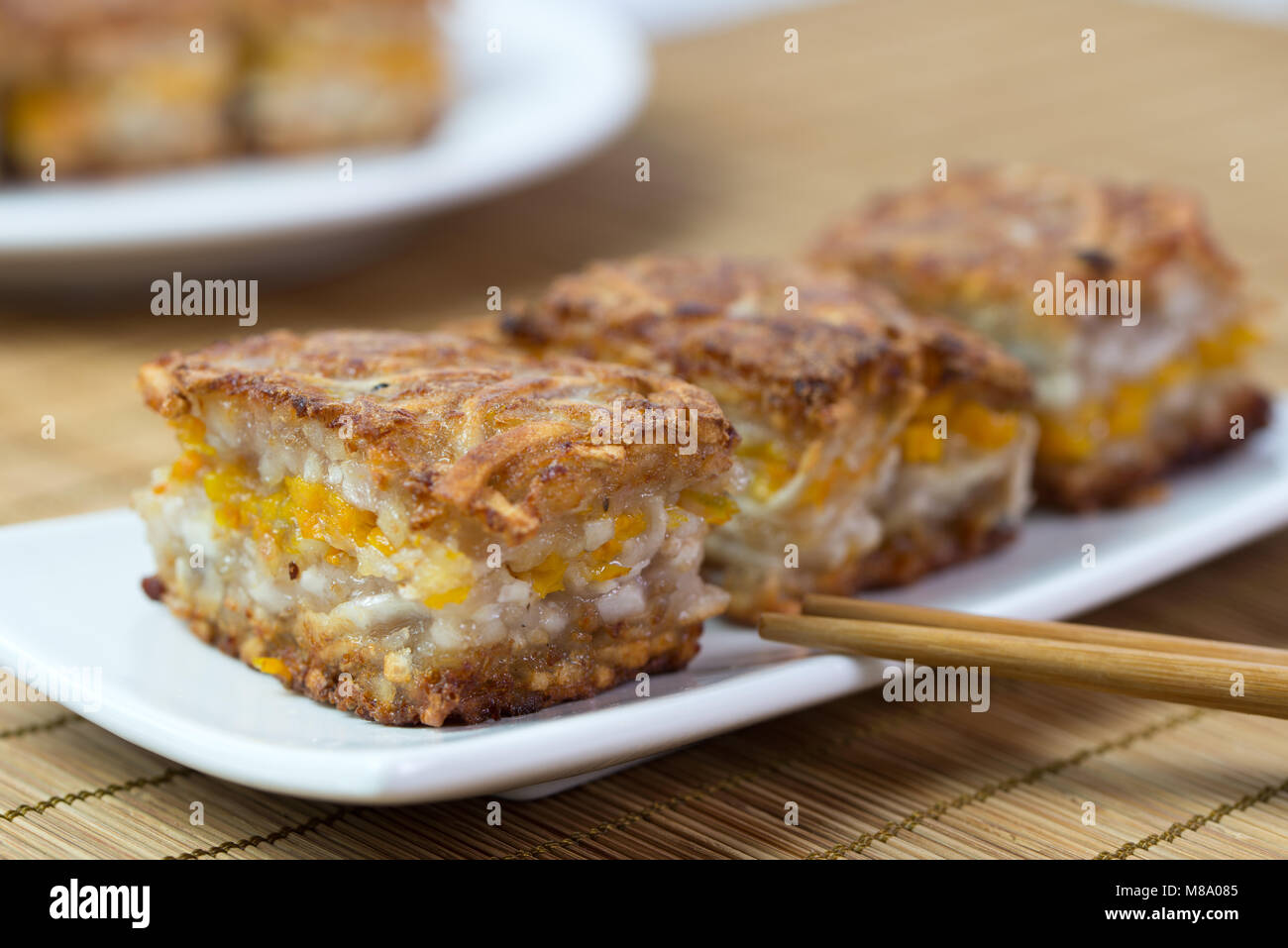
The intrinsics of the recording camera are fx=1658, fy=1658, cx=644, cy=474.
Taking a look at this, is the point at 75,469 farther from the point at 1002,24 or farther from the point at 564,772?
the point at 1002,24

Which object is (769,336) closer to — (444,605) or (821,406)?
(821,406)

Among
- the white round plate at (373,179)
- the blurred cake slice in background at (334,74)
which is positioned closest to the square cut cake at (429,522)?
the white round plate at (373,179)

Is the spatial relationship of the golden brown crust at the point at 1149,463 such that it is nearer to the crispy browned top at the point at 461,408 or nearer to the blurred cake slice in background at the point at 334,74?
→ the crispy browned top at the point at 461,408

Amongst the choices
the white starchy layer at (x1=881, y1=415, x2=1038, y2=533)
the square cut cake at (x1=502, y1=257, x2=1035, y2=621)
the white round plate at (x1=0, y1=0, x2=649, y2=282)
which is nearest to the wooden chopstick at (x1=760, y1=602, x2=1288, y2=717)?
the square cut cake at (x1=502, y1=257, x2=1035, y2=621)

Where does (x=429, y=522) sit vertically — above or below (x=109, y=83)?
below

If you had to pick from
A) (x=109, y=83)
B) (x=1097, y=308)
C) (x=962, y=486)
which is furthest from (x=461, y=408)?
(x=109, y=83)

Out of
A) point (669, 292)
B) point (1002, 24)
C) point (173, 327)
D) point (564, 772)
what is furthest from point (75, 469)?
point (1002, 24)

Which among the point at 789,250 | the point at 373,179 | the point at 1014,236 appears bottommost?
the point at 1014,236
